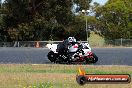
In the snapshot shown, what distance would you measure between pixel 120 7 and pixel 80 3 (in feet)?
23.9

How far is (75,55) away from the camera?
2709cm

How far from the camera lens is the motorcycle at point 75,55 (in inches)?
1061

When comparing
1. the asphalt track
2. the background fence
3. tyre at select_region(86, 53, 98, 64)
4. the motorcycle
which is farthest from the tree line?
tyre at select_region(86, 53, 98, 64)

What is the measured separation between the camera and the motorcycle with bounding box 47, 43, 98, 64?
1061 inches

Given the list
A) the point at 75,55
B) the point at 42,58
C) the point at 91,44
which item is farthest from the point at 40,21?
the point at 75,55

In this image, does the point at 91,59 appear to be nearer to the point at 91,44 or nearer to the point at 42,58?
the point at 42,58

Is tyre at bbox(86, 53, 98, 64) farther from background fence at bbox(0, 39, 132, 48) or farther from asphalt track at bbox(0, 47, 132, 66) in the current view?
background fence at bbox(0, 39, 132, 48)

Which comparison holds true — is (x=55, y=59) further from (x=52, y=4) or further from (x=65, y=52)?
(x=52, y=4)

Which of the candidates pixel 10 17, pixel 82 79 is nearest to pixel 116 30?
pixel 10 17

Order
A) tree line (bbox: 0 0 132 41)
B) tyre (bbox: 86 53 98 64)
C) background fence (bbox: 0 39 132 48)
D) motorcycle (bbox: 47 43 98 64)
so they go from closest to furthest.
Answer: tyre (bbox: 86 53 98 64), motorcycle (bbox: 47 43 98 64), background fence (bbox: 0 39 132 48), tree line (bbox: 0 0 132 41)

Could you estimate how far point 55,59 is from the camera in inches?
1082

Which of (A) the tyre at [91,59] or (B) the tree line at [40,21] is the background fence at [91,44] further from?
(A) the tyre at [91,59]

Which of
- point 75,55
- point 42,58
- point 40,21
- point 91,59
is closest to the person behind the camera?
point 91,59

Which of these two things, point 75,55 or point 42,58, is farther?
point 42,58
